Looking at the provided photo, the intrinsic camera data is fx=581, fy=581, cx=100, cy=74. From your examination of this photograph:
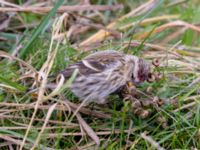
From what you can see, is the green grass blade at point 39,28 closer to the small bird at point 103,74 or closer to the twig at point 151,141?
the small bird at point 103,74

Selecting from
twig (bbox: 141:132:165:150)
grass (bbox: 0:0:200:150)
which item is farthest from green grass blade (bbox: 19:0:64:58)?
twig (bbox: 141:132:165:150)

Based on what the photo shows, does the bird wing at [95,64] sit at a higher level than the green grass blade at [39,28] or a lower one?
lower

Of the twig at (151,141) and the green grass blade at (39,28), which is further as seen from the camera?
the green grass blade at (39,28)

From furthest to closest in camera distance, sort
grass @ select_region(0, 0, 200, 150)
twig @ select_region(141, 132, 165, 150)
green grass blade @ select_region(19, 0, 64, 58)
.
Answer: green grass blade @ select_region(19, 0, 64, 58) < grass @ select_region(0, 0, 200, 150) < twig @ select_region(141, 132, 165, 150)

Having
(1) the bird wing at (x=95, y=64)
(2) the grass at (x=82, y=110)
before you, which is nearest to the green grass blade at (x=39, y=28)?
(2) the grass at (x=82, y=110)

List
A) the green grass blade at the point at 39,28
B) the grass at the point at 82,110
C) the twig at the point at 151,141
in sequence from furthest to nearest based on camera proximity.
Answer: the green grass blade at the point at 39,28 → the grass at the point at 82,110 → the twig at the point at 151,141

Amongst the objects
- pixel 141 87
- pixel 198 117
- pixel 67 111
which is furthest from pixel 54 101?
pixel 198 117

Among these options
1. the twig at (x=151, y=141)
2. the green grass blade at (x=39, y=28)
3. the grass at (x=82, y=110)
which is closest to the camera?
the twig at (x=151, y=141)

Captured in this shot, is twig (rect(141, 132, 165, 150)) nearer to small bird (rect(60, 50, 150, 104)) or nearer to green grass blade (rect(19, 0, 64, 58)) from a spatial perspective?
small bird (rect(60, 50, 150, 104))
